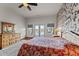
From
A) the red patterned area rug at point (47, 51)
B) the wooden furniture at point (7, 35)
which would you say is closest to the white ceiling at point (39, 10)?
the wooden furniture at point (7, 35)

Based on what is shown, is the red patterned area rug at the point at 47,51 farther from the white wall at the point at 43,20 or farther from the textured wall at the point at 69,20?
the white wall at the point at 43,20

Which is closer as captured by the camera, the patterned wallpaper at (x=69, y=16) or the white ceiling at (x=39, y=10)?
the white ceiling at (x=39, y=10)

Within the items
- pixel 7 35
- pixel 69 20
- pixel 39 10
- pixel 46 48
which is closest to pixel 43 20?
pixel 39 10

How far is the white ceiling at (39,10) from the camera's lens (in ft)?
7.61

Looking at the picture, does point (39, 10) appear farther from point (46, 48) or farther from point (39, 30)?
point (46, 48)

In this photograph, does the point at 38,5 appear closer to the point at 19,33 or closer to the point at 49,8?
the point at 49,8

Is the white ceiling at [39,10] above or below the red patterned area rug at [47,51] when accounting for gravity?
above

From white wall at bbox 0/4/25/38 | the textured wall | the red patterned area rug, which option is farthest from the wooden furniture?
the textured wall

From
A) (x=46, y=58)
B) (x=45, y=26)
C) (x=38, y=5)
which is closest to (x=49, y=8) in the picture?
(x=38, y=5)

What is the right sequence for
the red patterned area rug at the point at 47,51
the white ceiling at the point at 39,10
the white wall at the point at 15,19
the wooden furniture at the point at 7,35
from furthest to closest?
the wooden furniture at the point at 7,35 < the white wall at the point at 15,19 < the white ceiling at the point at 39,10 < the red patterned area rug at the point at 47,51

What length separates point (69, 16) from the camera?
263 cm

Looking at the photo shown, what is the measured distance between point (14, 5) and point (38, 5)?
462 millimetres

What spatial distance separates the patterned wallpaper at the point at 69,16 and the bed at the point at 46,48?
378 millimetres

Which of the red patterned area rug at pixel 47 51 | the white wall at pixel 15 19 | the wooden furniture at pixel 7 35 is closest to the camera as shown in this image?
the red patterned area rug at pixel 47 51
